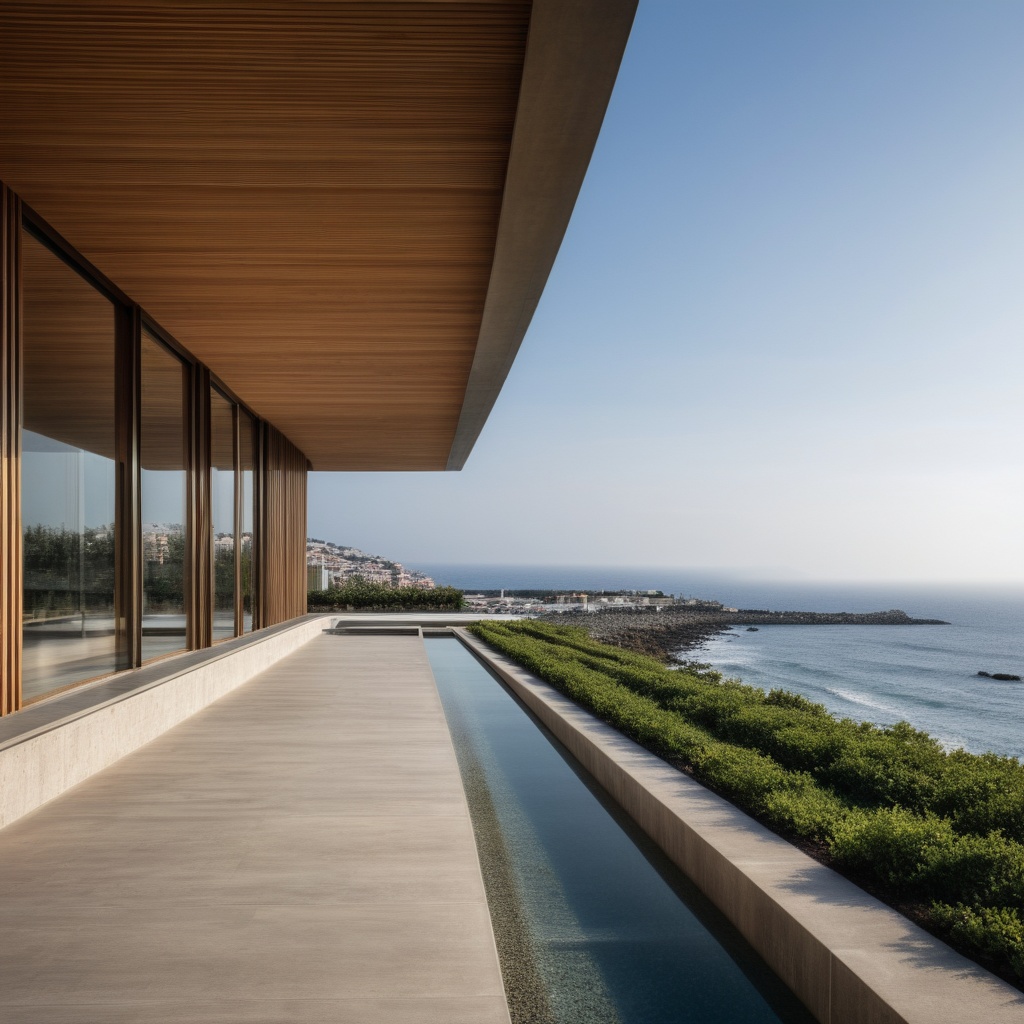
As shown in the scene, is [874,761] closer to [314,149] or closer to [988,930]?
[988,930]

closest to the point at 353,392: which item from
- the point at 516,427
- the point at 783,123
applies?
the point at 783,123

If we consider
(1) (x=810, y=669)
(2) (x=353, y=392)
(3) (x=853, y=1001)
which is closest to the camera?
(3) (x=853, y=1001)

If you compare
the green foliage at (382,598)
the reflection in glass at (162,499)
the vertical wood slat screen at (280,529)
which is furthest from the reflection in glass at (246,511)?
the green foliage at (382,598)

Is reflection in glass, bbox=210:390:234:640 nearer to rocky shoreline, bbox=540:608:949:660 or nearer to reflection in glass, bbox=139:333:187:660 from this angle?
reflection in glass, bbox=139:333:187:660

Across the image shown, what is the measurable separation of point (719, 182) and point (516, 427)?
68925mm

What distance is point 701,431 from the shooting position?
92.6 metres

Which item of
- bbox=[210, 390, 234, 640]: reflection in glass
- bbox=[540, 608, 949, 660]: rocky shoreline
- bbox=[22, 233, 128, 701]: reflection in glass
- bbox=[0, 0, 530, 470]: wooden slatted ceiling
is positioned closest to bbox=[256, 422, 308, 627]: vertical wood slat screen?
bbox=[210, 390, 234, 640]: reflection in glass

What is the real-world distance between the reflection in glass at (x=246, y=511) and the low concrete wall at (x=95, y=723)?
3380mm

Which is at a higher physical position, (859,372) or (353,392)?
(859,372)

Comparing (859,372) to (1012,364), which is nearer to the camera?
(1012,364)

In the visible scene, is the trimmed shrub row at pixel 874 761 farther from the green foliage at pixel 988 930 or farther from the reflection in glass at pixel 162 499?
the reflection in glass at pixel 162 499

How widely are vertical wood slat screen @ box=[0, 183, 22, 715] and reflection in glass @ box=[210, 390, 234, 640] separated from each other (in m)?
4.68

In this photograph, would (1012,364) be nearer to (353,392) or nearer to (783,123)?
(783,123)

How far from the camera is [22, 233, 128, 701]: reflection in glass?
5.66 metres
